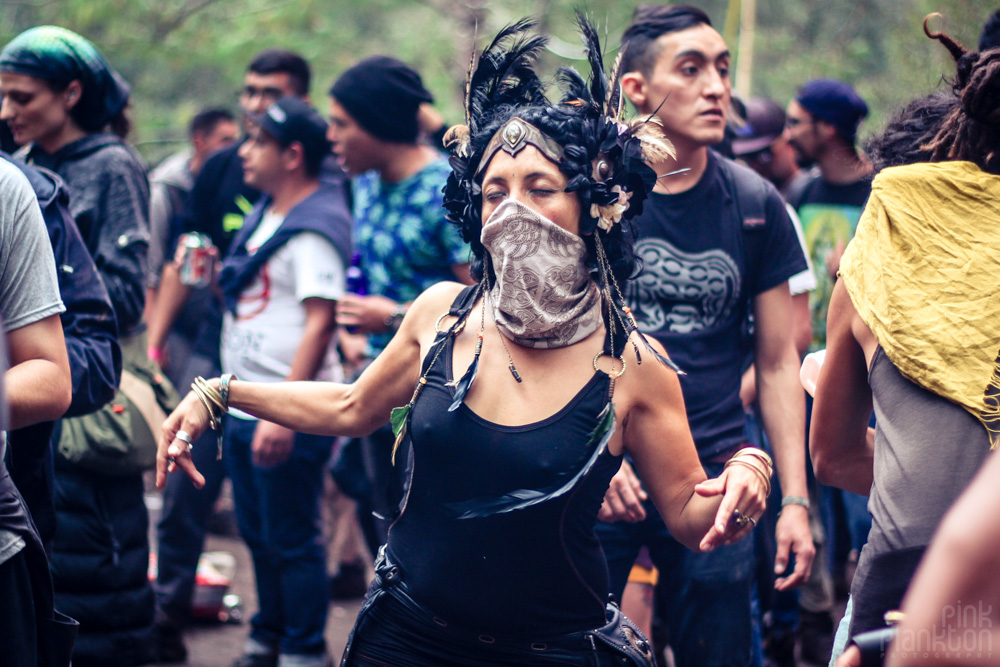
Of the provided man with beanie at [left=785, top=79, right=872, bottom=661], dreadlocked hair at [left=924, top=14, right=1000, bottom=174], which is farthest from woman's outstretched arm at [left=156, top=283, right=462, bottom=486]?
man with beanie at [left=785, top=79, right=872, bottom=661]

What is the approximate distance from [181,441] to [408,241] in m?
1.88

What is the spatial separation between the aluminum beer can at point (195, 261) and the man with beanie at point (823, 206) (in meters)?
3.16

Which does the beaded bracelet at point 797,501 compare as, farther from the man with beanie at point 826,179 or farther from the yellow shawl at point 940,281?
the man with beanie at point 826,179

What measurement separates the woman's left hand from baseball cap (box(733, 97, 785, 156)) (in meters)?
4.35

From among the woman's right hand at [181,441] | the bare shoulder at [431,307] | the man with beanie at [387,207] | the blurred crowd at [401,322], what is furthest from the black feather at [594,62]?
the man with beanie at [387,207]

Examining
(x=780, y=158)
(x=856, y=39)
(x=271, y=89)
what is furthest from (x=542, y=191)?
(x=856, y=39)

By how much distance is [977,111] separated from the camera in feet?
7.43

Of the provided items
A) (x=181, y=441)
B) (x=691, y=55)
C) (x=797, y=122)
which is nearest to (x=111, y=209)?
(x=181, y=441)

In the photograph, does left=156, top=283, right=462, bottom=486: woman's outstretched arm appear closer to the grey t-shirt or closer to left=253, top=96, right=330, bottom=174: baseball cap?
the grey t-shirt

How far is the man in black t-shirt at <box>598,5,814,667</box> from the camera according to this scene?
3461 mm

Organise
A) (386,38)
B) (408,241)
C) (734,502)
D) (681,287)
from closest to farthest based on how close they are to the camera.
Result: (734,502)
(681,287)
(408,241)
(386,38)

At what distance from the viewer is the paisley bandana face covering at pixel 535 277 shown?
2.61 metres

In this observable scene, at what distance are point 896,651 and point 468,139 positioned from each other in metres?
1.84

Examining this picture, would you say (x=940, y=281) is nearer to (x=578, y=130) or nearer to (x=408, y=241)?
(x=578, y=130)
